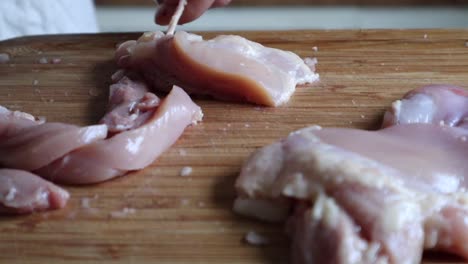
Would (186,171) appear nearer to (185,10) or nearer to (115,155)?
(115,155)

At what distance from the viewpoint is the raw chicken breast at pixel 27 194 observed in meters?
1.61

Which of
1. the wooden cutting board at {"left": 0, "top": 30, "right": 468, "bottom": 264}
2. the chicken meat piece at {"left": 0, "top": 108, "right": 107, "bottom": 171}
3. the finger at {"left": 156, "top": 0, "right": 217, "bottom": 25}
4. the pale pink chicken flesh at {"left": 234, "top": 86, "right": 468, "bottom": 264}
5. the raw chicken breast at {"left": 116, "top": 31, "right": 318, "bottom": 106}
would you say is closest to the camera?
the pale pink chicken flesh at {"left": 234, "top": 86, "right": 468, "bottom": 264}

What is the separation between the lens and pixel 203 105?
2096 mm

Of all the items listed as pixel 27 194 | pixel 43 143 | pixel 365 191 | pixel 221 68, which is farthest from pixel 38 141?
pixel 365 191

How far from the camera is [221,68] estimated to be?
206cm

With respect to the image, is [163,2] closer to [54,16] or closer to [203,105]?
[203,105]

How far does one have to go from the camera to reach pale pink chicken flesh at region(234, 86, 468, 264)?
4.64ft

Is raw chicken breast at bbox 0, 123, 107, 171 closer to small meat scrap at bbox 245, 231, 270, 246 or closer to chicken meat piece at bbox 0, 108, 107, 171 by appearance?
chicken meat piece at bbox 0, 108, 107, 171

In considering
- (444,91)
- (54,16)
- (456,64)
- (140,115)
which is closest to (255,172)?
(140,115)

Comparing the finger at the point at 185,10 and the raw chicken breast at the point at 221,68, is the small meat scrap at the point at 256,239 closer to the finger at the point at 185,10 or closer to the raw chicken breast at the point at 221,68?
the raw chicken breast at the point at 221,68

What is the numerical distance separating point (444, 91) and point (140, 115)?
0.88m

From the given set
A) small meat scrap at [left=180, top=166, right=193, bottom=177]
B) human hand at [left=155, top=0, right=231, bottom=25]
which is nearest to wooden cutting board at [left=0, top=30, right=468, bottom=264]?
small meat scrap at [left=180, top=166, right=193, bottom=177]

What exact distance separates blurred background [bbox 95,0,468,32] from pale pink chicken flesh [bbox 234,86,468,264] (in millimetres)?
2498

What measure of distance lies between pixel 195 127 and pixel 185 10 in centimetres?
57
